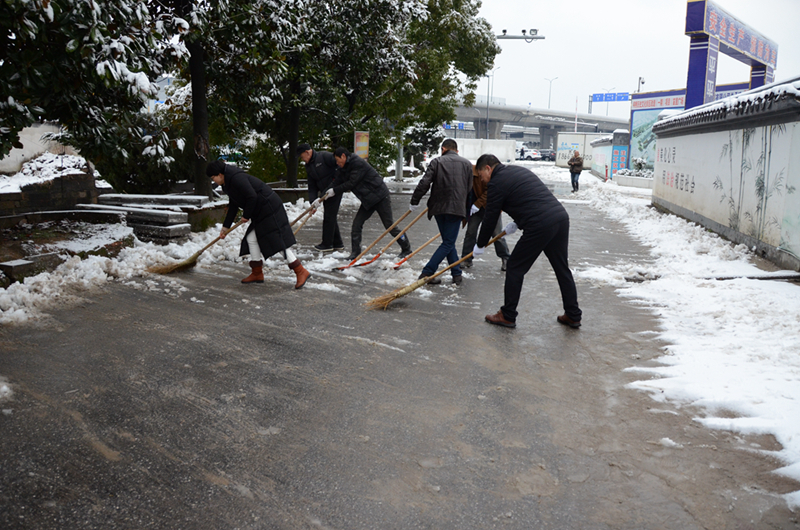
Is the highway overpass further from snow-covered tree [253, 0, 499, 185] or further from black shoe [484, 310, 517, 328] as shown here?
black shoe [484, 310, 517, 328]

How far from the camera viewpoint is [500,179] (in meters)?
5.89

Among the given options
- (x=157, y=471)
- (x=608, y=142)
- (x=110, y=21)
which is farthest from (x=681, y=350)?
(x=608, y=142)

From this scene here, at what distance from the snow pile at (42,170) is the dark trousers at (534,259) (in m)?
8.00

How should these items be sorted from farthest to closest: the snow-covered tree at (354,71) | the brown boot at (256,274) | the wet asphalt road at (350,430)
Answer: the snow-covered tree at (354,71) → the brown boot at (256,274) → the wet asphalt road at (350,430)

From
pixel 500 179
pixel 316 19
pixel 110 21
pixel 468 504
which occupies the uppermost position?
pixel 316 19

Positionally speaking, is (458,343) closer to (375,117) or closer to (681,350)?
(681,350)

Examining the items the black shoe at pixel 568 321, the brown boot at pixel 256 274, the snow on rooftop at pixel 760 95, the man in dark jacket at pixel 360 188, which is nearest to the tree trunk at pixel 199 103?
the man in dark jacket at pixel 360 188

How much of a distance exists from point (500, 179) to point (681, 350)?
2.22m

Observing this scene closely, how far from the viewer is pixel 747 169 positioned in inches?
376

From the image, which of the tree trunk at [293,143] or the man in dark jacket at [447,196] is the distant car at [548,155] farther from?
the man in dark jacket at [447,196]

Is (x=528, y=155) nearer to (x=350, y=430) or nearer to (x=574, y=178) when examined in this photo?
(x=574, y=178)

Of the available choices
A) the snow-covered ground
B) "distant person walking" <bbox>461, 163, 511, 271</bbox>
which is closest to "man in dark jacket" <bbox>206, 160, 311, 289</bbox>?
the snow-covered ground

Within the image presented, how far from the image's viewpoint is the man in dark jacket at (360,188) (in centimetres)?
892

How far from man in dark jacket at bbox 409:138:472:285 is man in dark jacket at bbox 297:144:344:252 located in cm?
223
